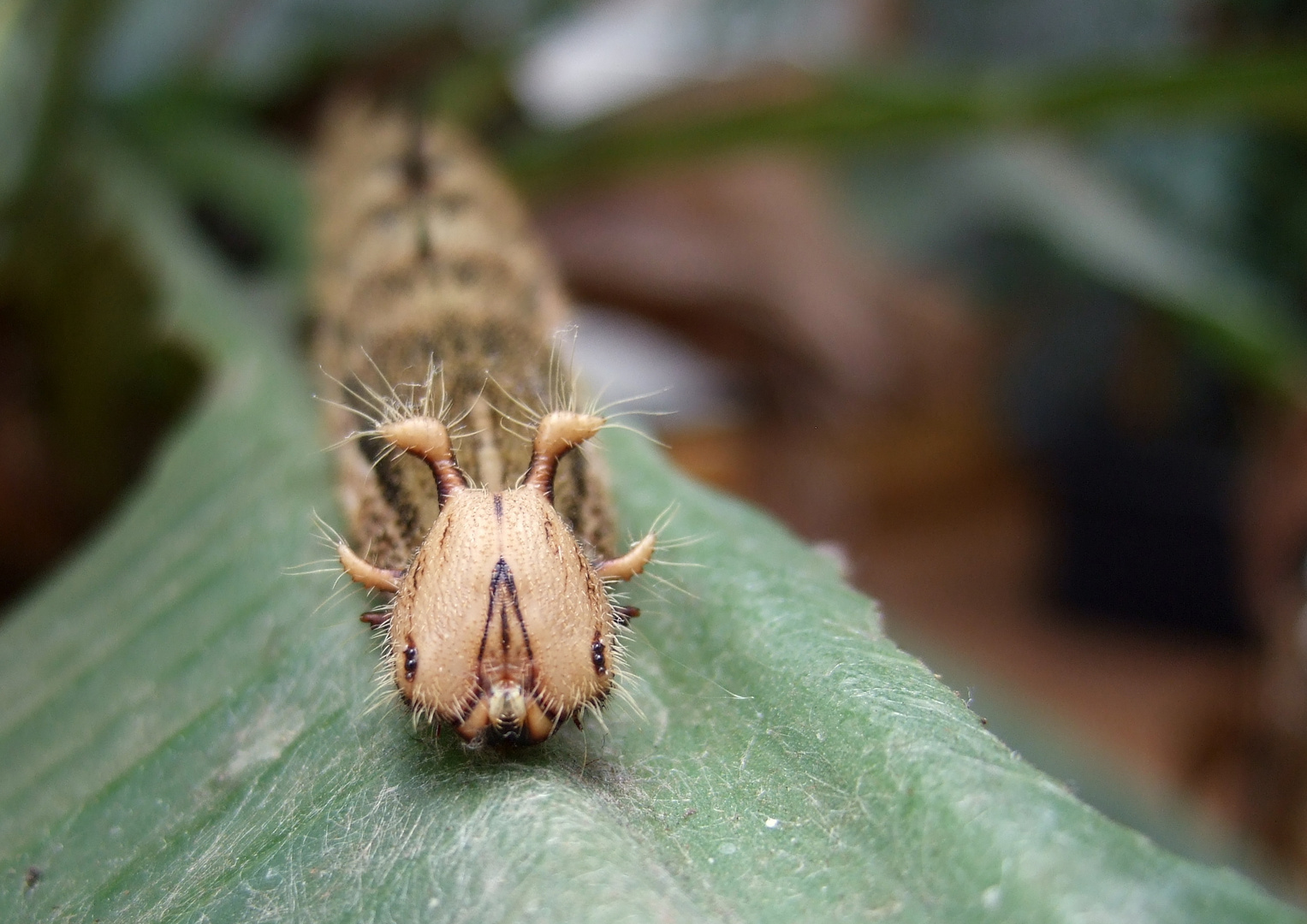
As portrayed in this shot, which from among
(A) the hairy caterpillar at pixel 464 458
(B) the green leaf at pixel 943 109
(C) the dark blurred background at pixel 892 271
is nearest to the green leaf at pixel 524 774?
(A) the hairy caterpillar at pixel 464 458

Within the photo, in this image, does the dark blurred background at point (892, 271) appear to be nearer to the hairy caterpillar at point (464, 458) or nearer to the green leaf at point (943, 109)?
the green leaf at point (943, 109)

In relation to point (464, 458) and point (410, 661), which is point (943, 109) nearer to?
point (464, 458)

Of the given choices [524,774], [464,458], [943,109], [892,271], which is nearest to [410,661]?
[524,774]

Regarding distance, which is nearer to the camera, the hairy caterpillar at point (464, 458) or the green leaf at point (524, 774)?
the green leaf at point (524, 774)

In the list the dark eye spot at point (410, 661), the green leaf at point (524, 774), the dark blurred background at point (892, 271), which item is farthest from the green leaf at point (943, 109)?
the dark eye spot at point (410, 661)

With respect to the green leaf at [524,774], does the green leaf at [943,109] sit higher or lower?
higher

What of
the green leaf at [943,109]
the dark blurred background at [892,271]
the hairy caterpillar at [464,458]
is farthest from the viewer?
the green leaf at [943,109]

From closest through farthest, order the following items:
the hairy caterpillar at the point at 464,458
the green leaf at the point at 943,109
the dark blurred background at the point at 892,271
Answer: the hairy caterpillar at the point at 464,458 → the dark blurred background at the point at 892,271 → the green leaf at the point at 943,109
